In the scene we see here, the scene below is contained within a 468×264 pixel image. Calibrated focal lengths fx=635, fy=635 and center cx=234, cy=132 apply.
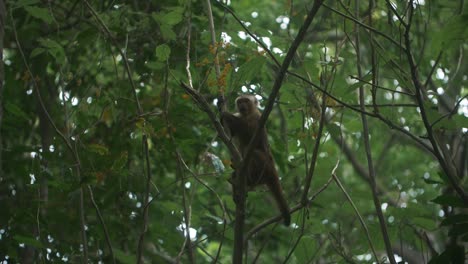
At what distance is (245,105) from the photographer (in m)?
7.73

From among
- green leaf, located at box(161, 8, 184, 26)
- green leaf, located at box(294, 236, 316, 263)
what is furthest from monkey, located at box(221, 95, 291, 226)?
green leaf, located at box(161, 8, 184, 26)

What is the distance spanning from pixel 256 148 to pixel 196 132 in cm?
140

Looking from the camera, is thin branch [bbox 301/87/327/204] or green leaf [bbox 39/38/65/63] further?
green leaf [bbox 39/38/65/63]

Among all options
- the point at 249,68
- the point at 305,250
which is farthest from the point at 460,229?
the point at 305,250

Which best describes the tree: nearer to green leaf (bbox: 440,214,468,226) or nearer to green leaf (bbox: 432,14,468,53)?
green leaf (bbox: 440,214,468,226)

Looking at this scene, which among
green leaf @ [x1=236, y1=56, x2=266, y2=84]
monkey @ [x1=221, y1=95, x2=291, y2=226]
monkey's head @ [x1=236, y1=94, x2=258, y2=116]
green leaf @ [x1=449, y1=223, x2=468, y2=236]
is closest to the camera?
green leaf @ [x1=449, y1=223, x2=468, y2=236]

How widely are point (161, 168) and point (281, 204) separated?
1.89m

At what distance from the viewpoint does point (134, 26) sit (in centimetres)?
759

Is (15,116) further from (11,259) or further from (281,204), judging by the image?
(281,204)

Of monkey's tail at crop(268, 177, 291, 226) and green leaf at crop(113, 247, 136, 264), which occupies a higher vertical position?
monkey's tail at crop(268, 177, 291, 226)

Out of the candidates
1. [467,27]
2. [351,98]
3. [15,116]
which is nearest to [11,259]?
[15,116]

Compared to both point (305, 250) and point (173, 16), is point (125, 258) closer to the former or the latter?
point (305, 250)

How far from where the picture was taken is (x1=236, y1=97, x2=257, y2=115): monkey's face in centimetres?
→ 773

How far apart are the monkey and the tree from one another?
175mm
